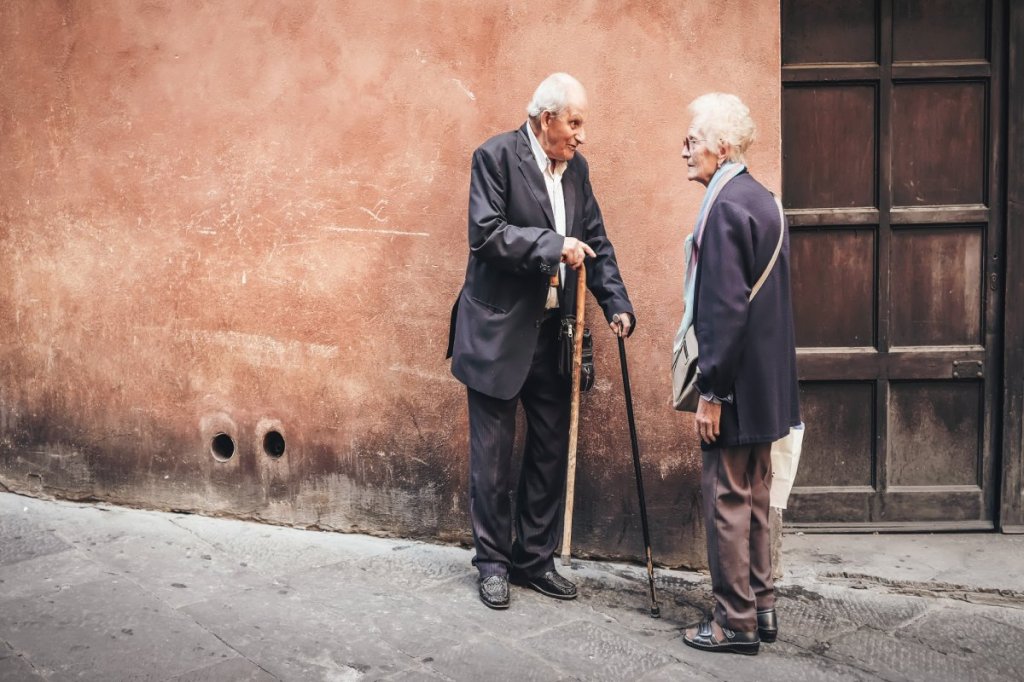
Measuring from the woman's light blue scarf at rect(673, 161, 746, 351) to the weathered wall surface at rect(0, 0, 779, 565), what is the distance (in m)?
0.64

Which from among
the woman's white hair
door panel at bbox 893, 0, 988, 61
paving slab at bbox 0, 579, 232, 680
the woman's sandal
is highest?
door panel at bbox 893, 0, 988, 61

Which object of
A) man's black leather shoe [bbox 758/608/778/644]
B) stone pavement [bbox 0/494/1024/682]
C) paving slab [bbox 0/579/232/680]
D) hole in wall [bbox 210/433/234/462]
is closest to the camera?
paving slab [bbox 0/579/232/680]

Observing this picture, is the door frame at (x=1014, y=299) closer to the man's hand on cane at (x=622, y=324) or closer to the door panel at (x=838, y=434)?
the door panel at (x=838, y=434)

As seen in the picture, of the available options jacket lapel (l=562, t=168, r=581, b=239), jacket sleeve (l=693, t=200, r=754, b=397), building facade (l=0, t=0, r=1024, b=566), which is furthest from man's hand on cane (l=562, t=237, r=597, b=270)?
building facade (l=0, t=0, r=1024, b=566)

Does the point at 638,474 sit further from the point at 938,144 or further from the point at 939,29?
the point at 939,29

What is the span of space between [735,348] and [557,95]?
1126 millimetres

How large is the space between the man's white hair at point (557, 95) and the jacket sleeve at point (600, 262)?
0.37m

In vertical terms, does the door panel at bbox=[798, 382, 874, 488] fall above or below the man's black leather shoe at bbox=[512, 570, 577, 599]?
above

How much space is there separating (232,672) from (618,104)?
2518 mm

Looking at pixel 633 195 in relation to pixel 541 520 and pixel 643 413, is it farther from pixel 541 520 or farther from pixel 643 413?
pixel 541 520

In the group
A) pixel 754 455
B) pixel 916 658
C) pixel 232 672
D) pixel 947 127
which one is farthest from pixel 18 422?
pixel 947 127

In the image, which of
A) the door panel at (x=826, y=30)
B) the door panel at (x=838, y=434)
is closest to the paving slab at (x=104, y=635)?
the door panel at (x=838, y=434)

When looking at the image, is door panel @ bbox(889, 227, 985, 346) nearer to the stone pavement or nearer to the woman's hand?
the stone pavement

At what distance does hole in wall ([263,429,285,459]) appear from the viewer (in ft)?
15.1
